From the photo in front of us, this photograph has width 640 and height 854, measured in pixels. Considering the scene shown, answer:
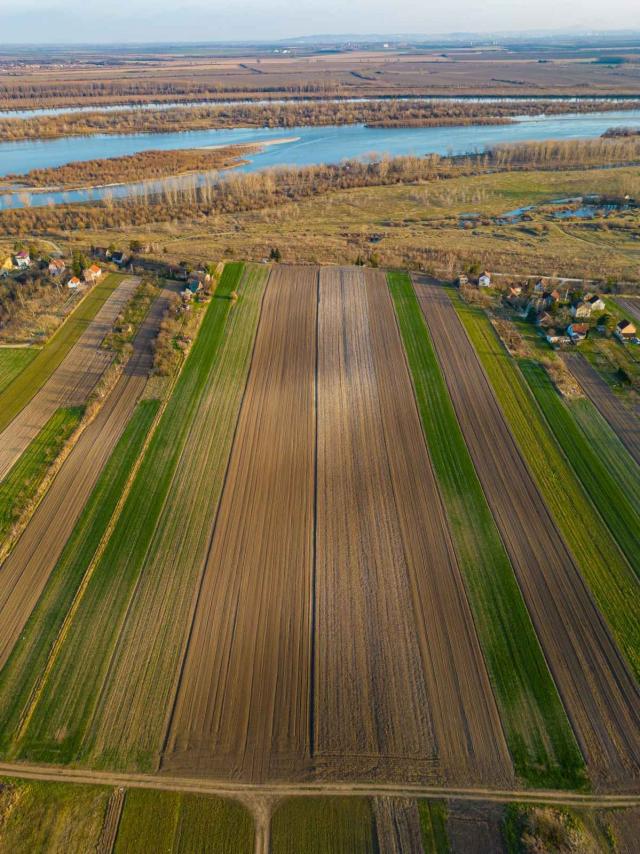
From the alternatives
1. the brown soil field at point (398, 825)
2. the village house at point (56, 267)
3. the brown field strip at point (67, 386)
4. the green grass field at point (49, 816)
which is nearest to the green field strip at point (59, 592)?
the green grass field at point (49, 816)

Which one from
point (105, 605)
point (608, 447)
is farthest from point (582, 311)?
point (105, 605)

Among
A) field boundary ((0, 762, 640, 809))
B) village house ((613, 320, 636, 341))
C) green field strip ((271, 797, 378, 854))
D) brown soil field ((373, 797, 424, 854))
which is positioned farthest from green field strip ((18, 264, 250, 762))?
village house ((613, 320, 636, 341))

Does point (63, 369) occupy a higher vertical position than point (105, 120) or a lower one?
lower

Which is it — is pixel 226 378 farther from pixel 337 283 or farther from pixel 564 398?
pixel 564 398

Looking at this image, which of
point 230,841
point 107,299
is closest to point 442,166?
point 107,299

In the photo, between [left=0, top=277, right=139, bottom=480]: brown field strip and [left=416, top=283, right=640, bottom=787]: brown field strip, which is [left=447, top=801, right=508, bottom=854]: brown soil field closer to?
[left=416, top=283, right=640, bottom=787]: brown field strip

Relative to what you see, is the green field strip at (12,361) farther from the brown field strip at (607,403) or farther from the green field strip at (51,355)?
the brown field strip at (607,403)
